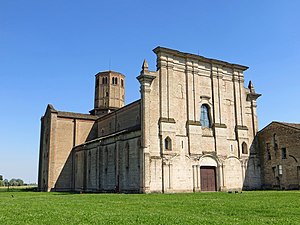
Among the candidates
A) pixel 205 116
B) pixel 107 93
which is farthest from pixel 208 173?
pixel 107 93

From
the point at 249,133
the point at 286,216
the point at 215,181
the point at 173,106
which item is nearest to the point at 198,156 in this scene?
the point at 215,181

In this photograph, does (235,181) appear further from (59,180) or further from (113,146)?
(59,180)

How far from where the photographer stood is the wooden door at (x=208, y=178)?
36.3 metres

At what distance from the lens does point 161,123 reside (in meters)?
34.4

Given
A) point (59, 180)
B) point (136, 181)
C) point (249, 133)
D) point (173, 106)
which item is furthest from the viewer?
point (59, 180)

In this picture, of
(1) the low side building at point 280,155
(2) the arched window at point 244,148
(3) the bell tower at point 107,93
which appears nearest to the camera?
(1) the low side building at point 280,155

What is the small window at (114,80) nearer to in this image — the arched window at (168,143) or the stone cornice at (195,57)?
the stone cornice at (195,57)

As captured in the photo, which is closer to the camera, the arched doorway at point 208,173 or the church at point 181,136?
the church at point 181,136

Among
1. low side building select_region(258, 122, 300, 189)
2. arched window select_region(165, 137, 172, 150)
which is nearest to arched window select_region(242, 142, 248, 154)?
low side building select_region(258, 122, 300, 189)

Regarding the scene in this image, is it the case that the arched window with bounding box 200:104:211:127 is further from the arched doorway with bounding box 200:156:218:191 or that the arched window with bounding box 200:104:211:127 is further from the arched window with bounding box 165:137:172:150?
the arched window with bounding box 165:137:172:150

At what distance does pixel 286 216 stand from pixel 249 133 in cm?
2969

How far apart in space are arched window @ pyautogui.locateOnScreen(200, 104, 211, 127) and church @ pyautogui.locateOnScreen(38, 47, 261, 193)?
84mm

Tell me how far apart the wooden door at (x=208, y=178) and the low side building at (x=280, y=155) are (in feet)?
24.4

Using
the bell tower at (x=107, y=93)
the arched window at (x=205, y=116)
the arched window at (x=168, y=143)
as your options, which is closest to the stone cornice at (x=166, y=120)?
the arched window at (x=168, y=143)
